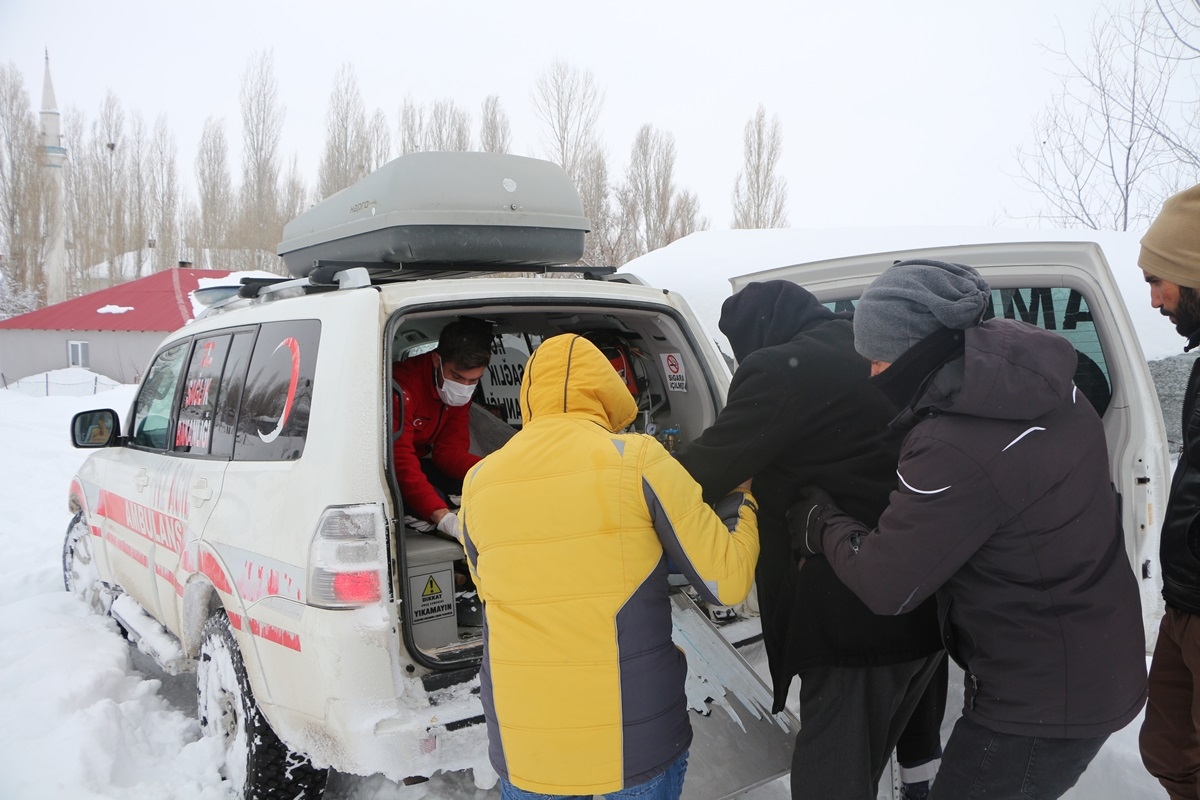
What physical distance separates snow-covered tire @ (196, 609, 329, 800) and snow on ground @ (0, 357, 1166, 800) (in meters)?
0.17

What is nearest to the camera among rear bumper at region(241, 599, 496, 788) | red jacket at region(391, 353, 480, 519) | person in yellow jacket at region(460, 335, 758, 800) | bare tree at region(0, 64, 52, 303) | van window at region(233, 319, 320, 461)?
person in yellow jacket at region(460, 335, 758, 800)

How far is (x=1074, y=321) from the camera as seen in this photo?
3.17 m

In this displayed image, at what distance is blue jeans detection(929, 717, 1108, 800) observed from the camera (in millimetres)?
1772

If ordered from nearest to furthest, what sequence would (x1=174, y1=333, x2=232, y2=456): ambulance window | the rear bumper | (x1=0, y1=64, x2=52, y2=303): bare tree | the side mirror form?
the rear bumper → (x1=174, y1=333, x2=232, y2=456): ambulance window → the side mirror → (x1=0, y1=64, x2=52, y2=303): bare tree

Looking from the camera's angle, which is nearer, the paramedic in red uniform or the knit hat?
the knit hat

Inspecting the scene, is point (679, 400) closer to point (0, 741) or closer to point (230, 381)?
point (230, 381)

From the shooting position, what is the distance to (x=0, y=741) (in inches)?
121

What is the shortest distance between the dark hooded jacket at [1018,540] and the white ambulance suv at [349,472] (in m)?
0.75

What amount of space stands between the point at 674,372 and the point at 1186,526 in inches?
77.8

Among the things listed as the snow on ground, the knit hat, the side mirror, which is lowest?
the snow on ground

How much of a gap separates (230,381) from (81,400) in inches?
701

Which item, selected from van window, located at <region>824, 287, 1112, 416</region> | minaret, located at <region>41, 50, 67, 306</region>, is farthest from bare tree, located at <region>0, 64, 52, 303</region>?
van window, located at <region>824, 287, 1112, 416</region>

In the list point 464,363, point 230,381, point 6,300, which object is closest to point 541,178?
point 464,363

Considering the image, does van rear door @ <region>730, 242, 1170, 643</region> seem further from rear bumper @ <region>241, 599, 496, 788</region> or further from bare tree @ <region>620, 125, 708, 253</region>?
bare tree @ <region>620, 125, 708, 253</region>
